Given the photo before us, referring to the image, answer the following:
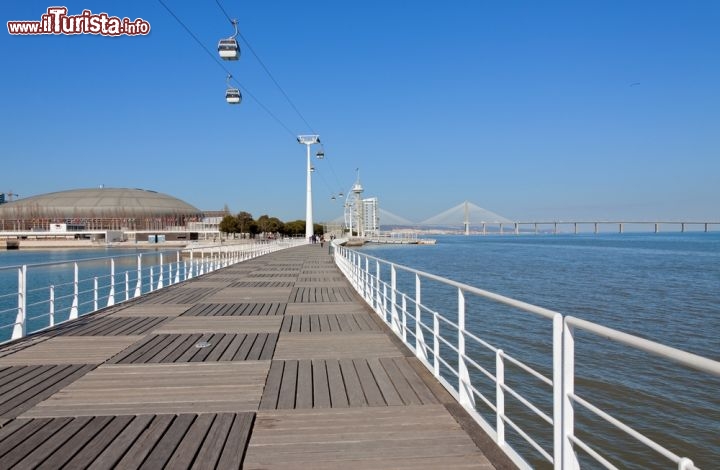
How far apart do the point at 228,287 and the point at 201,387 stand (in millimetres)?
9347

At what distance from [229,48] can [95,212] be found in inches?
6332

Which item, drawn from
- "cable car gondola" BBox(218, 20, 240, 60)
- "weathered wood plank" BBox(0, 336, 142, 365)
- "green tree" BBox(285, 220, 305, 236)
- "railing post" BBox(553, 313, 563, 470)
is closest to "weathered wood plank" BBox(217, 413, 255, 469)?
"railing post" BBox(553, 313, 563, 470)

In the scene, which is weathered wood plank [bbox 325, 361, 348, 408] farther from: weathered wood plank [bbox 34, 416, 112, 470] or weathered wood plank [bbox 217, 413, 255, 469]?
weathered wood plank [bbox 34, 416, 112, 470]

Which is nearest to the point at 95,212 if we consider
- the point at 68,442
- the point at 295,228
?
the point at 295,228

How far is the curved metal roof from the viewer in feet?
520

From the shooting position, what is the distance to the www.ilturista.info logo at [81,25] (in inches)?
606

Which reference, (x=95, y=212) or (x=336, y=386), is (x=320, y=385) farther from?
(x=95, y=212)

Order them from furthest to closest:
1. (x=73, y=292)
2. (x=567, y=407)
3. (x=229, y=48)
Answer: (x=73, y=292) < (x=229, y=48) < (x=567, y=407)

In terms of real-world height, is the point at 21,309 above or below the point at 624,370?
above

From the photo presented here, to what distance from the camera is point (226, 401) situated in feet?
14.1

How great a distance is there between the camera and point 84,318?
865cm

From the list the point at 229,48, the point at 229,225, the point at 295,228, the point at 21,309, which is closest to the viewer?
the point at 21,309

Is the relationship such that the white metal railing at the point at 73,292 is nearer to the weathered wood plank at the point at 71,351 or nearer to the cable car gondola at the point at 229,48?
the weathered wood plank at the point at 71,351

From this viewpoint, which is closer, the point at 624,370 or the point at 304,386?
the point at 304,386
